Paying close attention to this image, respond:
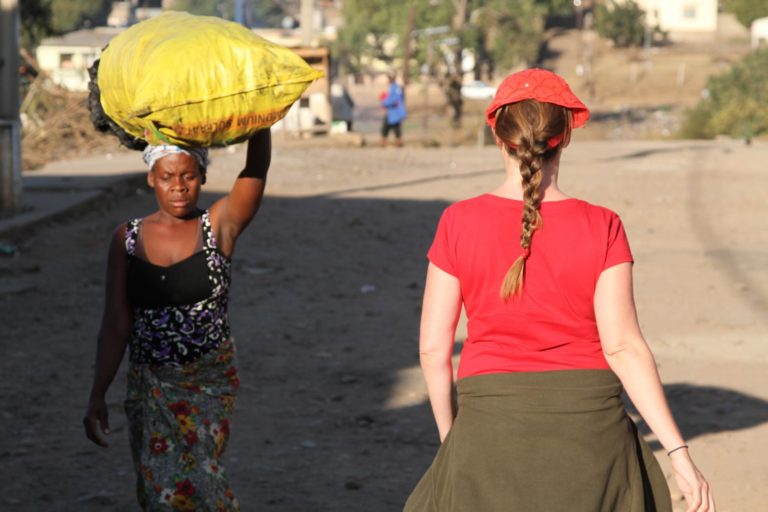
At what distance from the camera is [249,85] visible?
10.8 ft

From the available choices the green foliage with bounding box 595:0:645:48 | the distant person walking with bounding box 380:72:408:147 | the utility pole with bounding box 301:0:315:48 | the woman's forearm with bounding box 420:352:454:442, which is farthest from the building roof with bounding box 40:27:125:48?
the woman's forearm with bounding box 420:352:454:442

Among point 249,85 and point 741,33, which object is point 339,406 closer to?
point 249,85

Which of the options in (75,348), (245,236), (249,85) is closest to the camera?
(249,85)

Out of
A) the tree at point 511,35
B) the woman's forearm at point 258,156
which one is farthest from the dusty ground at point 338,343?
the tree at point 511,35

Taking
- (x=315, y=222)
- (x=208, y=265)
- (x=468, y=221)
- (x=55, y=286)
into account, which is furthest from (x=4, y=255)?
(x=468, y=221)

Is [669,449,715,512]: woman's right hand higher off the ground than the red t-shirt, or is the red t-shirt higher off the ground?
the red t-shirt

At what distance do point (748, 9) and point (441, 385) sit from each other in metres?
69.7

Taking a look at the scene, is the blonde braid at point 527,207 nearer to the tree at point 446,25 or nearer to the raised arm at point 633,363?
the raised arm at point 633,363

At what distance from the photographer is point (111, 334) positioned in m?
3.82

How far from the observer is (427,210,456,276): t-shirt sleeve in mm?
2894

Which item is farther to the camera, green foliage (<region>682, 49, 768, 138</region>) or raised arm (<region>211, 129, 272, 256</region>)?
green foliage (<region>682, 49, 768, 138</region>)

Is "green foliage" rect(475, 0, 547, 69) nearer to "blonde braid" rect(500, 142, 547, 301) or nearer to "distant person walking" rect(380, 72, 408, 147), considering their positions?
"distant person walking" rect(380, 72, 408, 147)

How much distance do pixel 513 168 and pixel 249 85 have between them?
0.76m

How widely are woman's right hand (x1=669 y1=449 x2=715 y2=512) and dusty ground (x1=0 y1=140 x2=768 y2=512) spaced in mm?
2530
